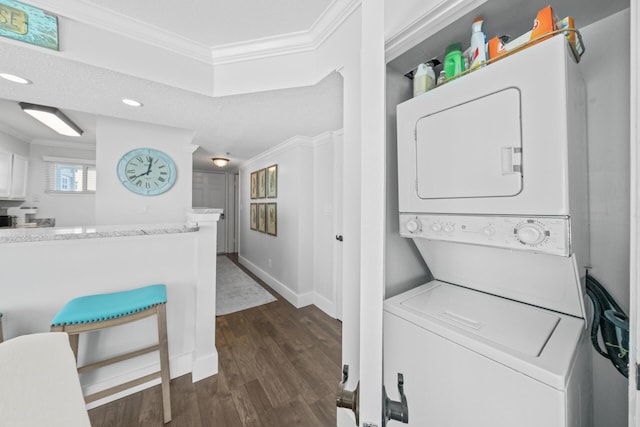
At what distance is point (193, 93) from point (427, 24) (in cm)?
163

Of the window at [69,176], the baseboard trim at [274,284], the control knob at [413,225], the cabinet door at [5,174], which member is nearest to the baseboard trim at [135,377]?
the baseboard trim at [274,284]

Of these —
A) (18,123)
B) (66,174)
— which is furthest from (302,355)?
(66,174)

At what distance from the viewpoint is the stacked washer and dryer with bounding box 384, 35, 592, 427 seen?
65 cm

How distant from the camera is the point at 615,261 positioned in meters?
0.86

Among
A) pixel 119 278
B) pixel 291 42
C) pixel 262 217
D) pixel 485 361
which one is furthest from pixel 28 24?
pixel 262 217

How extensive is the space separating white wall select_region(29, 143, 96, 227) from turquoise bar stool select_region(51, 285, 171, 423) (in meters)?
3.87

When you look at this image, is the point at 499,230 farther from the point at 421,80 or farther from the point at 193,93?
the point at 193,93

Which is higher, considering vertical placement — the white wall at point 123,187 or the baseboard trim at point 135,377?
the white wall at point 123,187

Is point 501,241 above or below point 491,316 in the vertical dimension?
above

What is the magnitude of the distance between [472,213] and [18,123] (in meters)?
5.16

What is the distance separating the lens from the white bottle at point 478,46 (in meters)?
0.84

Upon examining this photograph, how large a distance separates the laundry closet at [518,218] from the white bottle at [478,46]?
5cm

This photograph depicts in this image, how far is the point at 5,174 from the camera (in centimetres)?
322

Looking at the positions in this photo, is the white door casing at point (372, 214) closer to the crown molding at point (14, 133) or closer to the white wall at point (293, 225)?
the white wall at point (293, 225)
